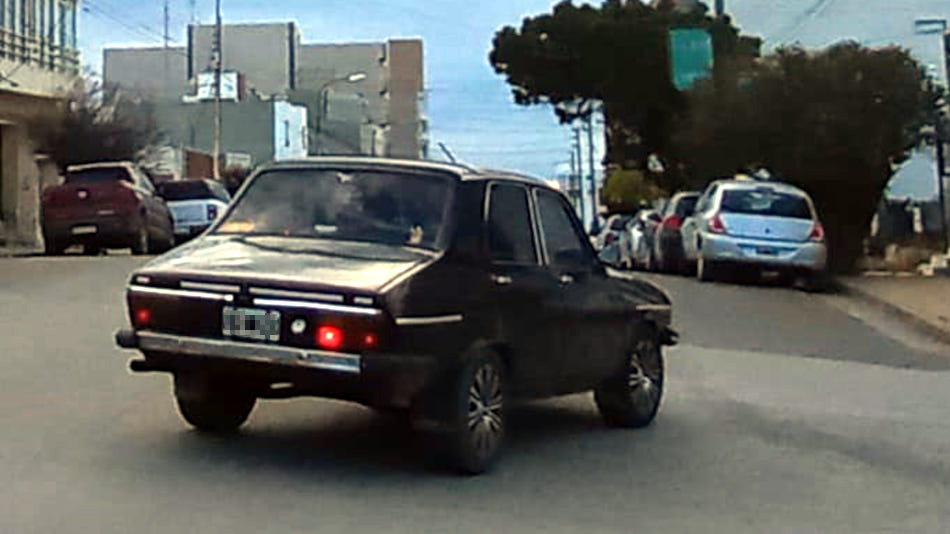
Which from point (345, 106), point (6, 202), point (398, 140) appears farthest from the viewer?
point (398, 140)

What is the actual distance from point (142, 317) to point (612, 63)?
41.6 meters

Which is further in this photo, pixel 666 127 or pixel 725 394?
pixel 666 127

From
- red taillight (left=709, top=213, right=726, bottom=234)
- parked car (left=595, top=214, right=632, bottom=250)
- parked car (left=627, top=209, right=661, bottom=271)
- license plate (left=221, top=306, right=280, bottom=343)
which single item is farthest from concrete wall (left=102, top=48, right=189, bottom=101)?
license plate (left=221, top=306, right=280, bottom=343)

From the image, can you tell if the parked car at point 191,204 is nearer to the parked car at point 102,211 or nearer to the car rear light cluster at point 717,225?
the parked car at point 102,211

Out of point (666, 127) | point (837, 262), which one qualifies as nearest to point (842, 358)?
point (837, 262)

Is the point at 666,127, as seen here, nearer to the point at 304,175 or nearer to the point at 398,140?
the point at 304,175

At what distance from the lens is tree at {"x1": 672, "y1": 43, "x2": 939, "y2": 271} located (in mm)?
27125

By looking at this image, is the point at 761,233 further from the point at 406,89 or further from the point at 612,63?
the point at 406,89

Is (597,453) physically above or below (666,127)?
below

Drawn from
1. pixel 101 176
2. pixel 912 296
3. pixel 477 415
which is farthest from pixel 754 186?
pixel 477 415

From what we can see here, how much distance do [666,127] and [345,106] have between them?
2629 inches

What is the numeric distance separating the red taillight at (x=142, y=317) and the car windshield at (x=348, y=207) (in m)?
0.90

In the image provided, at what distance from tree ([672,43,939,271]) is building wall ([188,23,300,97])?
3415 inches

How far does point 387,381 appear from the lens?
25.9 feet
